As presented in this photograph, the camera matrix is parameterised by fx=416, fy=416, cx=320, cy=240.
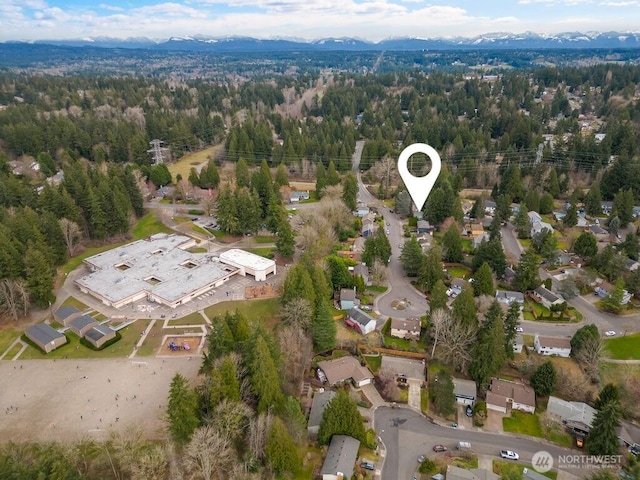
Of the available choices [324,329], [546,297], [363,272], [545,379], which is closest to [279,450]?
[324,329]

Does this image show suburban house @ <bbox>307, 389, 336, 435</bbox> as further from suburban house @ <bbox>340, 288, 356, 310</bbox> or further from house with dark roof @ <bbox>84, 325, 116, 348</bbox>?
house with dark roof @ <bbox>84, 325, 116, 348</bbox>

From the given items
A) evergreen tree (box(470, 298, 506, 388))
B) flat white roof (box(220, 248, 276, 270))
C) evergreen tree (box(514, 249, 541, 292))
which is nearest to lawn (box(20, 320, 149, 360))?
flat white roof (box(220, 248, 276, 270))

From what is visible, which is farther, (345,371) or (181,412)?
(345,371)

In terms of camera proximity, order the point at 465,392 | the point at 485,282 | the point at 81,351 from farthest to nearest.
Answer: the point at 485,282 → the point at 81,351 → the point at 465,392

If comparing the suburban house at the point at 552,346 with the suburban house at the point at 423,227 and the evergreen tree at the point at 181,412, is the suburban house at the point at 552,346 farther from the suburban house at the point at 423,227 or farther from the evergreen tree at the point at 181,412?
the evergreen tree at the point at 181,412

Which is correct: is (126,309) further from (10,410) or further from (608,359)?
(608,359)

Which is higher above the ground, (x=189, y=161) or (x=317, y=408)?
(x=317, y=408)

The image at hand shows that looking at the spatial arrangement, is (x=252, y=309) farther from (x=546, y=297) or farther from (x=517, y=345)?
(x=546, y=297)
